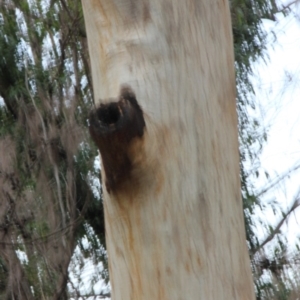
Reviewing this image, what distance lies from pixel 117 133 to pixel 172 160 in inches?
7.3

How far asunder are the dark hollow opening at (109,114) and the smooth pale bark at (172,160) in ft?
0.13

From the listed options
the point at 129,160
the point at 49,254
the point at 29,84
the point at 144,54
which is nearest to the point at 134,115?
the point at 129,160

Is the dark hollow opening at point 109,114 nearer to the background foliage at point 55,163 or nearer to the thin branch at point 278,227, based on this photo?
the background foliage at point 55,163

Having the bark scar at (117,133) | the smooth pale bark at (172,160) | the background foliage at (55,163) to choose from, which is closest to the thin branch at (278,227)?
the background foliage at (55,163)

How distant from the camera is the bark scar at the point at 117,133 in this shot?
1431 mm

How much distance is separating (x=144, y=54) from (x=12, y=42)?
A: 3.17 metres

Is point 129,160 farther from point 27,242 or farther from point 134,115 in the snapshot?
point 27,242

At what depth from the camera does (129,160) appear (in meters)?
1.48

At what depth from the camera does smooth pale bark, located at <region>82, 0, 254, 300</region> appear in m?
1.54

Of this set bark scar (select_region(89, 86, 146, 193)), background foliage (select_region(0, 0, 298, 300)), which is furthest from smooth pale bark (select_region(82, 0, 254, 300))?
background foliage (select_region(0, 0, 298, 300))

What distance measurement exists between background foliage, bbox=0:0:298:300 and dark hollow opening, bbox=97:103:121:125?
248 centimetres

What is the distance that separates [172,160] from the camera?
156 centimetres

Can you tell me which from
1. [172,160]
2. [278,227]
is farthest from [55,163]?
[172,160]

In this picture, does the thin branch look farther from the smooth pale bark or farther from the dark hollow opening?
the dark hollow opening
